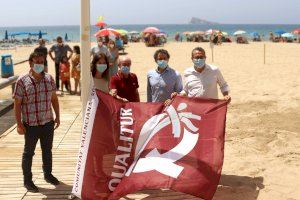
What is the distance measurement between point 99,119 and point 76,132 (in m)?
3.55

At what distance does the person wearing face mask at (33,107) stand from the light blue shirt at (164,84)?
51.6 inches

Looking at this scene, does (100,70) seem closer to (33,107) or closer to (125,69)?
(125,69)

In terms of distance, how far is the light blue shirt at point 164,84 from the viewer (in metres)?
5.45

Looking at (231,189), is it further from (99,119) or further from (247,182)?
(99,119)

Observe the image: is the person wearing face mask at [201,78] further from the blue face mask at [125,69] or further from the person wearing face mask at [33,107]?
the person wearing face mask at [33,107]

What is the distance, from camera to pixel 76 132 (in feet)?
27.2

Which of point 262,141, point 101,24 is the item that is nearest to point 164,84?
point 262,141

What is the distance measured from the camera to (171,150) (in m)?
4.77

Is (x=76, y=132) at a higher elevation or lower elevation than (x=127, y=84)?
lower

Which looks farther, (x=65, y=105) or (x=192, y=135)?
(x=65, y=105)

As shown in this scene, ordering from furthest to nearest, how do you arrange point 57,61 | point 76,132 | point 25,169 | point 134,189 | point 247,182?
1. point 57,61
2. point 76,132
3. point 247,182
4. point 25,169
5. point 134,189

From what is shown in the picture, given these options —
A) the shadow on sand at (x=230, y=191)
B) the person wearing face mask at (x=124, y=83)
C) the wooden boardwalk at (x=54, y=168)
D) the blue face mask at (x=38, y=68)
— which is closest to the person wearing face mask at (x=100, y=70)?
the person wearing face mask at (x=124, y=83)

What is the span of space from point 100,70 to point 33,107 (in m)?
0.99

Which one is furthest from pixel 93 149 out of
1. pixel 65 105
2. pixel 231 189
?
pixel 65 105
